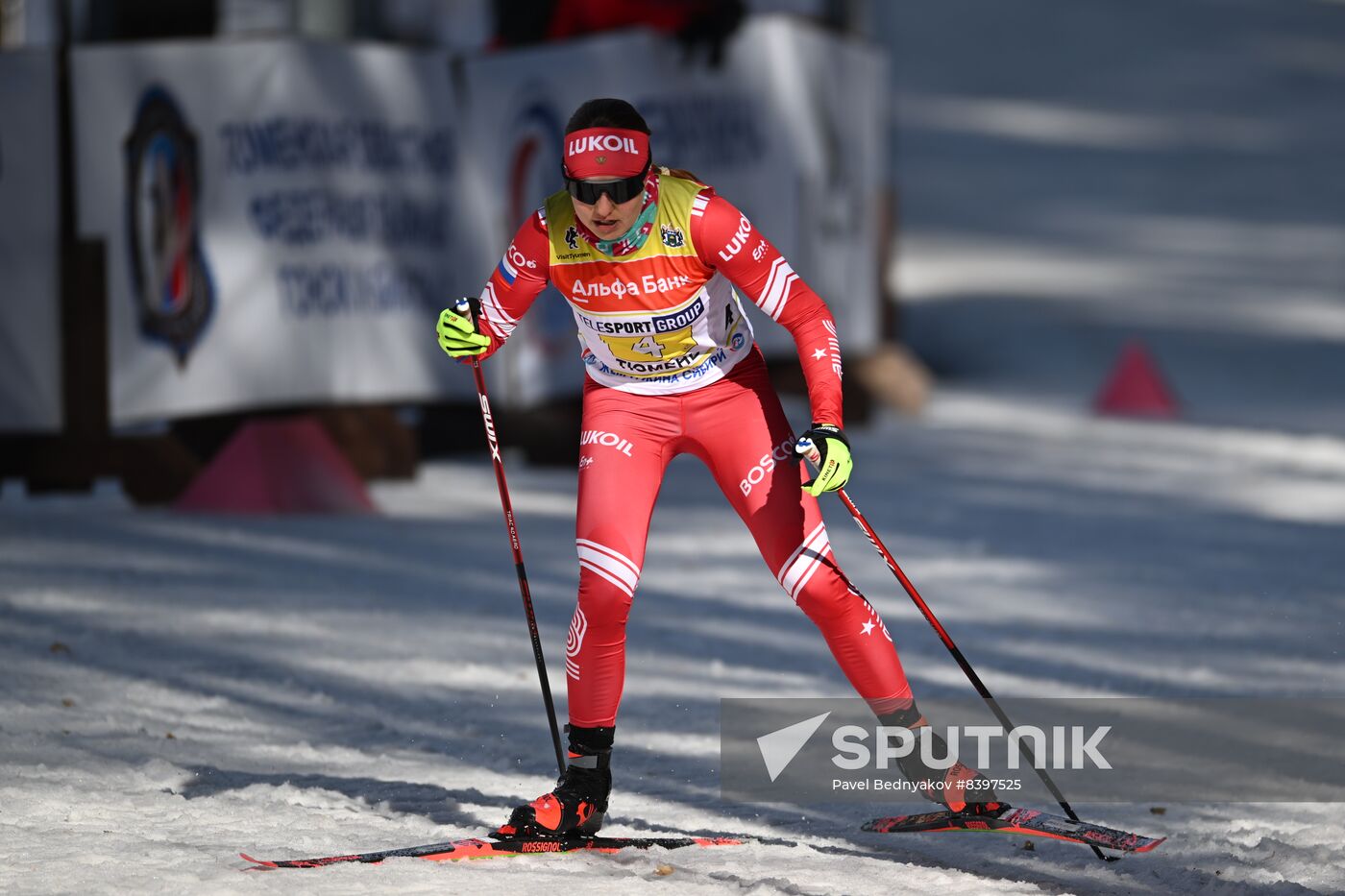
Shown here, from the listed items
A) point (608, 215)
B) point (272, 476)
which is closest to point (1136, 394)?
point (272, 476)

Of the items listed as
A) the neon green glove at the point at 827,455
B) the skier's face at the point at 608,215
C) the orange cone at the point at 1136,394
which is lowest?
the orange cone at the point at 1136,394

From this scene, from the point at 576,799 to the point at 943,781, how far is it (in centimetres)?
96

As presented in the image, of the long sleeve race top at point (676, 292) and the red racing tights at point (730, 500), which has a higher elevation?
the long sleeve race top at point (676, 292)

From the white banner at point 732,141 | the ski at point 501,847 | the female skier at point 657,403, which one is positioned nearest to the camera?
the ski at point 501,847

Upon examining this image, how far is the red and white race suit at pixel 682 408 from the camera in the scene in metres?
4.95

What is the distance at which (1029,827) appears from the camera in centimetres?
484

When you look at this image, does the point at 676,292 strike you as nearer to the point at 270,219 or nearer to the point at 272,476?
the point at 272,476

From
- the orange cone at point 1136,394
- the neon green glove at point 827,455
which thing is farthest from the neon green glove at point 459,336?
the orange cone at point 1136,394

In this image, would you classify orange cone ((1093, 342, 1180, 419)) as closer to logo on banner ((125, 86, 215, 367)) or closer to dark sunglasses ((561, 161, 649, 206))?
logo on banner ((125, 86, 215, 367))

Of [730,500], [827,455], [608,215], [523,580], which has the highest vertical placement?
[608,215]

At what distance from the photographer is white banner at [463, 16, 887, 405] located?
12.3 m

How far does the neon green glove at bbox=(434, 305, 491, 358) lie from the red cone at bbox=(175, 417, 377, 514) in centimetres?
510

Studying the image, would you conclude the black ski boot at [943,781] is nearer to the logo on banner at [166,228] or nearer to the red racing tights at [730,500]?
the red racing tights at [730,500]

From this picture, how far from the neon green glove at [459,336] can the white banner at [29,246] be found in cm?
517
